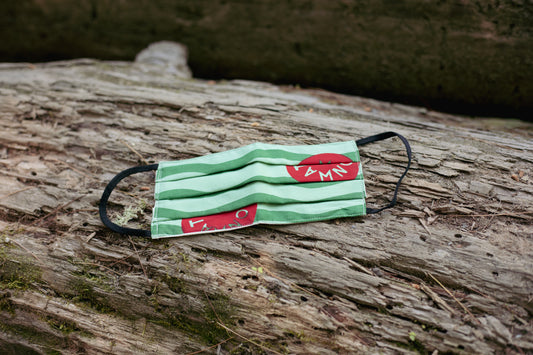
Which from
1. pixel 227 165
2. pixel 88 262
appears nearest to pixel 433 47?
pixel 227 165

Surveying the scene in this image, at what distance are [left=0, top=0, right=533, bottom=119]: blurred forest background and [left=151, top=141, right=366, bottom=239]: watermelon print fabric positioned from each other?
1.76 meters

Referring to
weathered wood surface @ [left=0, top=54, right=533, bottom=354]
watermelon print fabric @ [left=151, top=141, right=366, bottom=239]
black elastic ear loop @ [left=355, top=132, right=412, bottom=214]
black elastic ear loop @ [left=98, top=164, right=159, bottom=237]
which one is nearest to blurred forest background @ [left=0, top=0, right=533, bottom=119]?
weathered wood surface @ [left=0, top=54, right=533, bottom=354]

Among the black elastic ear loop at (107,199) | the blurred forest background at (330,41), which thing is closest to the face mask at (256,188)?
the black elastic ear loop at (107,199)

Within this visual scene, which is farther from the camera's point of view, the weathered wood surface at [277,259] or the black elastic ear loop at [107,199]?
the black elastic ear loop at [107,199]

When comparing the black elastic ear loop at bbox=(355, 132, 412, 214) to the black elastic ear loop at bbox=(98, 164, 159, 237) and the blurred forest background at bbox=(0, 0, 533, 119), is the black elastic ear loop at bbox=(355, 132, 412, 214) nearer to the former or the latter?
the blurred forest background at bbox=(0, 0, 533, 119)

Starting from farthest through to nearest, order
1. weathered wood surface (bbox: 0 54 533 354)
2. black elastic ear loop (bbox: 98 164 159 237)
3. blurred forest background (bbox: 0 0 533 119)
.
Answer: blurred forest background (bbox: 0 0 533 119) → black elastic ear loop (bbox: 98 164 159 237) → weathered wood surface (bbox: 0 54 533 354)

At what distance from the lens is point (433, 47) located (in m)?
3.60

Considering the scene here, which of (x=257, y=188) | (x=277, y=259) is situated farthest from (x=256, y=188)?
(x=277, y=259)

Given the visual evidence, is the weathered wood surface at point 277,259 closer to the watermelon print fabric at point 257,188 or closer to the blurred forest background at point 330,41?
the watermelon print fabric at point 257,188

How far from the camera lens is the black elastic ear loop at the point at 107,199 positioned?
2354 mm

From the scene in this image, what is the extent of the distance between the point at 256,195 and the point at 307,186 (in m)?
0.41

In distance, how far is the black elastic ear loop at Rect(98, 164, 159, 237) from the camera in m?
2.35

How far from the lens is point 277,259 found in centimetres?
219

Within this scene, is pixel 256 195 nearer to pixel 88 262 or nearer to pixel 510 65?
pixel 88 262
